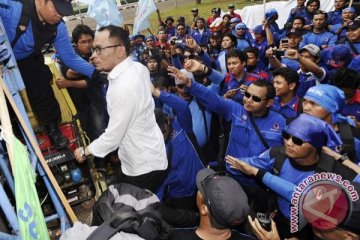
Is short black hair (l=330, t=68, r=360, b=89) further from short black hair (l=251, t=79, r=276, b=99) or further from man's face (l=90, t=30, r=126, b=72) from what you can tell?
man's face (l=90, t=30, r=126, b=72)

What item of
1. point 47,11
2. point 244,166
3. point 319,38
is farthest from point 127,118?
point 319,38

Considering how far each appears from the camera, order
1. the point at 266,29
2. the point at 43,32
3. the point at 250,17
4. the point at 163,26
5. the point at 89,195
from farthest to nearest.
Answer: the point at 250,17, the point at 163,26, the point at 266,29, the point at 89,195, the point at 43,32

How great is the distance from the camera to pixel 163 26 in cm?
1296

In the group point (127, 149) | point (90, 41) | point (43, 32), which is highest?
point (43, 32)

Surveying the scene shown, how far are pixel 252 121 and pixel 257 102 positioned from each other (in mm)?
231

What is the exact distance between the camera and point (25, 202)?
168 cm

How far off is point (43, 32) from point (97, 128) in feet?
5.42

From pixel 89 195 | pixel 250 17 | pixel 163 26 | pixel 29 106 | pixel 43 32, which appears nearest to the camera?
pixel 43 32

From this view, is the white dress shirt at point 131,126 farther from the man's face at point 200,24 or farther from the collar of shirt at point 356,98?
→ the man's face at point 200,24

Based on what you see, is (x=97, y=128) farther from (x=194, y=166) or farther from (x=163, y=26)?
(x=163, y=26)

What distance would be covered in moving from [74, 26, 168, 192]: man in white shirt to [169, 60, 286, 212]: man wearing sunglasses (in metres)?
0.92

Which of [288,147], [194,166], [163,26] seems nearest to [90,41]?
[194,166]

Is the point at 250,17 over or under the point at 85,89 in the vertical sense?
under

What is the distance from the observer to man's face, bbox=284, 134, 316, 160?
270cm
